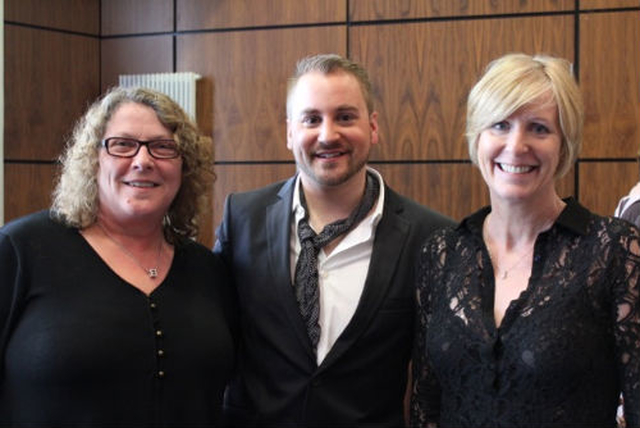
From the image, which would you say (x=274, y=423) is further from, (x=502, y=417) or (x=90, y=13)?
(x=90, y=13)

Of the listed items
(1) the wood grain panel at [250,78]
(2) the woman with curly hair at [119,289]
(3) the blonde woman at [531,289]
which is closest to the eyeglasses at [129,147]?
(2) the woman with curly hair at [119,289]

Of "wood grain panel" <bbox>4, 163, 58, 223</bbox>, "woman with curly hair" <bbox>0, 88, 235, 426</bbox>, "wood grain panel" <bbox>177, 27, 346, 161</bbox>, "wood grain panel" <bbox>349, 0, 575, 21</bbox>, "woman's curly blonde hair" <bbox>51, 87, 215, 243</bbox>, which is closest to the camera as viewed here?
"woman with curly hair" <bbox>0, 88, 235, 426</bbox>

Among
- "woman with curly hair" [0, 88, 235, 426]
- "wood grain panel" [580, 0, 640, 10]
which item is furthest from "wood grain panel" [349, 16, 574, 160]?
"woman with curly hair" [0, 88, 235, 426]

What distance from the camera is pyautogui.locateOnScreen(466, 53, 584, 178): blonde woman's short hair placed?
1.69 meters

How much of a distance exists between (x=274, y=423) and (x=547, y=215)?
3.24 ft

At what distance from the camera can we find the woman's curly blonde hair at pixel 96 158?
Result: 203 cm

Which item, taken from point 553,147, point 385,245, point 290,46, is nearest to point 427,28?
point 290,46

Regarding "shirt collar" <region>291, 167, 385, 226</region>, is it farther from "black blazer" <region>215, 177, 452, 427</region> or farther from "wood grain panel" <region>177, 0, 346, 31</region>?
"wood grain panel" <region>177, 0, 346, 31</region>

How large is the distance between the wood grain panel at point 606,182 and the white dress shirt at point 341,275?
261 centimetres

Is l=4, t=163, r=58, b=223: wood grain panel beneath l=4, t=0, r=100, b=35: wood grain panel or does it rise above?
beneath

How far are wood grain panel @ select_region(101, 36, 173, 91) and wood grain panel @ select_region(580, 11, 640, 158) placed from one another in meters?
2.78

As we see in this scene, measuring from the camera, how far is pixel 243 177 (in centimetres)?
509

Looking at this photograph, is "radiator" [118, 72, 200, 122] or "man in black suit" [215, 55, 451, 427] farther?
"radiator" [118, 72, 200, 122]

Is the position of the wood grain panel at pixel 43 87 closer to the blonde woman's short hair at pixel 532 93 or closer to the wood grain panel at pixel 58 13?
the wood grain panel at pixel 58 13
